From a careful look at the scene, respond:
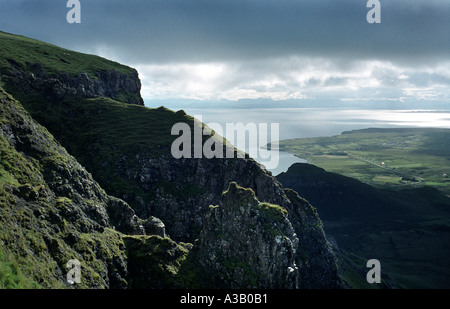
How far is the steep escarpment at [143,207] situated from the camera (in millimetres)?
46438

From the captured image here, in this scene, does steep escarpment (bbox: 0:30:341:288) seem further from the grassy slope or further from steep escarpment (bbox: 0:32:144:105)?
the grassy slope

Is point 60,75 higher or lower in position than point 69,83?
higher

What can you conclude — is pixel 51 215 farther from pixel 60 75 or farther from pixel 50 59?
pixel 50 59

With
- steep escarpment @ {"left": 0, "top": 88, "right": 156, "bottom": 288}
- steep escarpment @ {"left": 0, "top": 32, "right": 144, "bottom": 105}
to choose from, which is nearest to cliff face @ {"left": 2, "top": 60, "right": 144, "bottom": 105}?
steep escarpment @ {"left": 0, "top": 32, "right": 144, "bottom": 105}

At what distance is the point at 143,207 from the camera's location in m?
80.1

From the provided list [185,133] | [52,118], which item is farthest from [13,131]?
[185,133]

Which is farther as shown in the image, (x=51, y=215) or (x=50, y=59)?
(x=50, y=59)

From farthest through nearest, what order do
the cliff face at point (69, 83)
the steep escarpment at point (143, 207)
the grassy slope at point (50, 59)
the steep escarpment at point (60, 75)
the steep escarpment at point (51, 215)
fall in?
the grassy slope at point (50, 59)
the steep escarpment at point (60, 75)
the cliff face at point (69, 83)
the steep escarpment at point (143, 207)
the steep escarpment at point (51, 215)

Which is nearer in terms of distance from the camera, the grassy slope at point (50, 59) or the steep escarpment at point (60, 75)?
the steep escarpment at point (60, 75)

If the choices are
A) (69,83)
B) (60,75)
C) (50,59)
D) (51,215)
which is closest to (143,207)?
(51,215)

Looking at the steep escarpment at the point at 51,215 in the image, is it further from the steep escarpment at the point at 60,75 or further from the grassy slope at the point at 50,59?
the grassy slope at the point at 50,59

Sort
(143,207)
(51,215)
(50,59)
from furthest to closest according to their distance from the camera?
(50,59) → (143,207) → (51,215)

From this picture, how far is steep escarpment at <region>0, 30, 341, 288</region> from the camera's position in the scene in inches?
1828

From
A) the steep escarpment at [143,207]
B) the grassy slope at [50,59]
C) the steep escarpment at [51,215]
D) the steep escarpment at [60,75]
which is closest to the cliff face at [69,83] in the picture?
the steep escarpment at [60,75]
